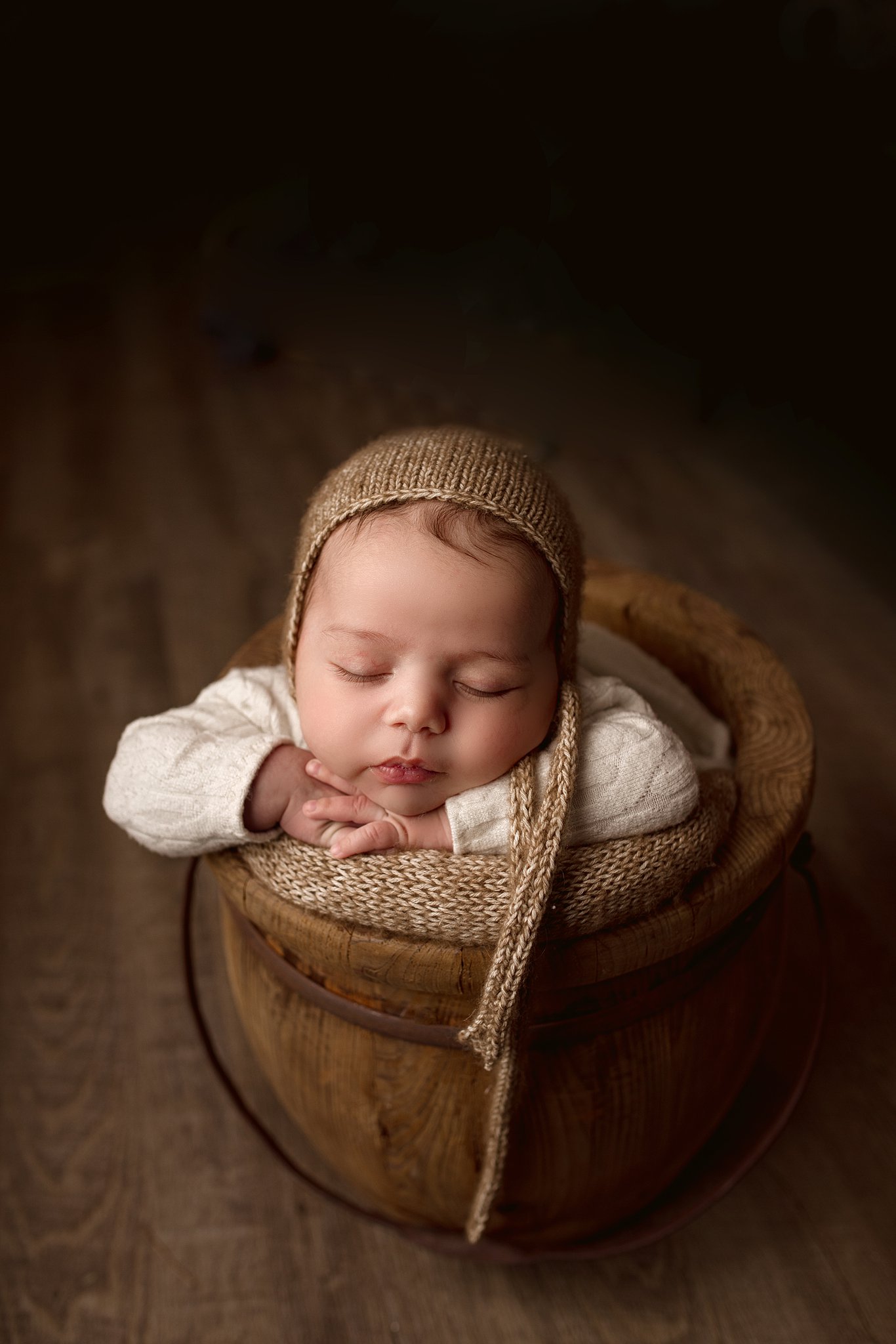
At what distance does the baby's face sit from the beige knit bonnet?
3cm

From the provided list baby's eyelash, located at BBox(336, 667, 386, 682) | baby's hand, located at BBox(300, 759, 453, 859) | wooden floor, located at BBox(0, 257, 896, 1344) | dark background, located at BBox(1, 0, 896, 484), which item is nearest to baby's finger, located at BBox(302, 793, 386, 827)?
baby's hand, located at BBox(300, 759, 453, 859)

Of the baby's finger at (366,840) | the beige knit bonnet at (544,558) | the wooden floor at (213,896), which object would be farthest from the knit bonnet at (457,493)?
the wooden floor at (213,896)

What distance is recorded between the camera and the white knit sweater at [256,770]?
0.97 meters

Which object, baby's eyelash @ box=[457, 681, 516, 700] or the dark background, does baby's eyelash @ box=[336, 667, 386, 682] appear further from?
the dark background

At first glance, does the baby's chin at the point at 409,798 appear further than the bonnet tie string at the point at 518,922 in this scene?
Yes

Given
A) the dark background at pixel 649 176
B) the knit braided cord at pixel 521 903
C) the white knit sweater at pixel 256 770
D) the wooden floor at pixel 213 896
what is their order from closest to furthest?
the knit braided cord at pixel 521 903
the white knit sweater at pixel 256 770
the wooden floor at pixel 213 896
the dark background at pixel 649 176

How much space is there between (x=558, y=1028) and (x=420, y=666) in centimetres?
35

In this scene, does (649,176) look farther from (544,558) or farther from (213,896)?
(213,896)

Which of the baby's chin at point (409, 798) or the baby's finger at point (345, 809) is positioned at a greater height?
the baby's chin at point (409, 798)

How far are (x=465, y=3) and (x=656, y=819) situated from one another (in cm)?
221

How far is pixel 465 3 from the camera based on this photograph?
2.46 meters

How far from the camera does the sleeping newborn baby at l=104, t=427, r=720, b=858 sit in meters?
0.96

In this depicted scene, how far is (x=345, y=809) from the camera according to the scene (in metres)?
0.99

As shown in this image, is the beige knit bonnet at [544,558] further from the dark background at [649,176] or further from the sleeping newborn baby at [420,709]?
the dark background at [649,176]
